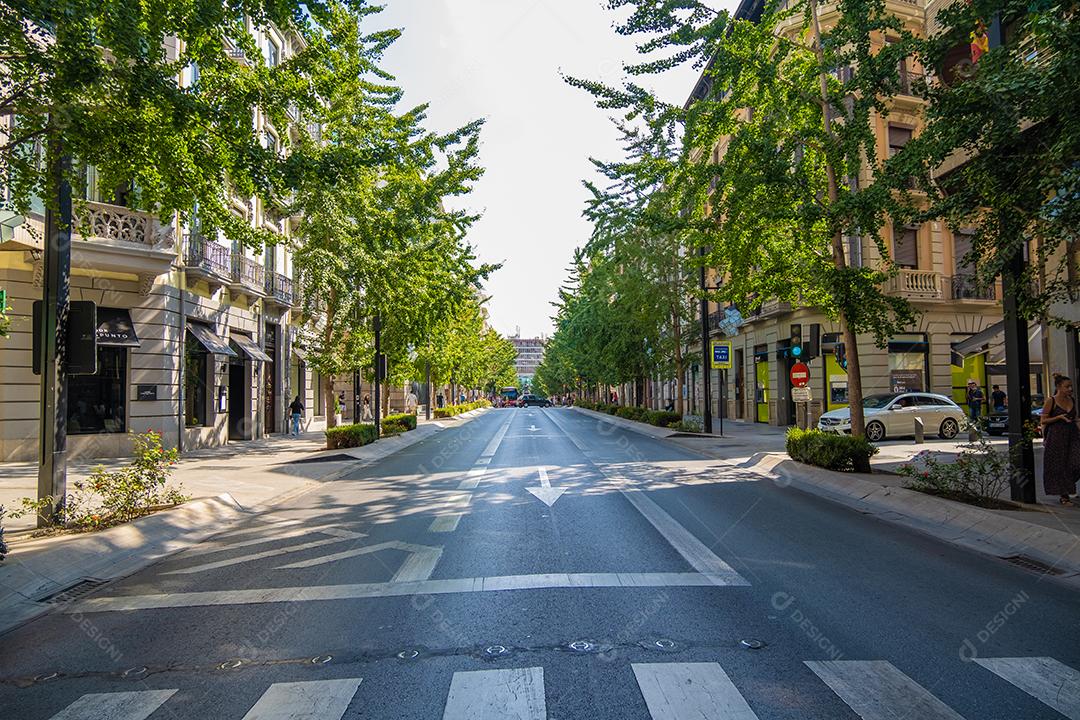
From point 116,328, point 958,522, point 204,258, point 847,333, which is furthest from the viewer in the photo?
point 204,258

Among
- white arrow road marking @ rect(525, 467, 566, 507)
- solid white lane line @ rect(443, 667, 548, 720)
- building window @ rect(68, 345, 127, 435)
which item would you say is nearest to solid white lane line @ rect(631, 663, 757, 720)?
solid white lane line @ rect(443, 667, 548, 720)

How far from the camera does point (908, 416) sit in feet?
71.5

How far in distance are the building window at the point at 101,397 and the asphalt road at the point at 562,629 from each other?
11.9 m

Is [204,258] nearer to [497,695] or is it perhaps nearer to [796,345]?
[796,345]

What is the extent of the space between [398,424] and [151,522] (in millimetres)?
18882

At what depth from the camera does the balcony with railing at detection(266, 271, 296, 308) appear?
26.7 metres

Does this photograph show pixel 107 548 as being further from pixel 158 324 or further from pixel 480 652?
pixel 158 324

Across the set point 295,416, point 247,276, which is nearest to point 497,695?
point 247,276

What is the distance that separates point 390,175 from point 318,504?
1180 cm

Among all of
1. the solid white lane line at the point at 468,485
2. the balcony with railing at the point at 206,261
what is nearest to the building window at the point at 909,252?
the solid white lane line at the point at 468,485

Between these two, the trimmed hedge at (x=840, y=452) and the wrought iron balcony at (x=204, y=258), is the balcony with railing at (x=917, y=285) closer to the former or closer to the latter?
the trimmed hedge at (x=840, y=452)

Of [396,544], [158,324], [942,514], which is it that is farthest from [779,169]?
[158,324]

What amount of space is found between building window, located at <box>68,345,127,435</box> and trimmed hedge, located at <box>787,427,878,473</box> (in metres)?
17.1

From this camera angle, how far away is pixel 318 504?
34.3 feet
